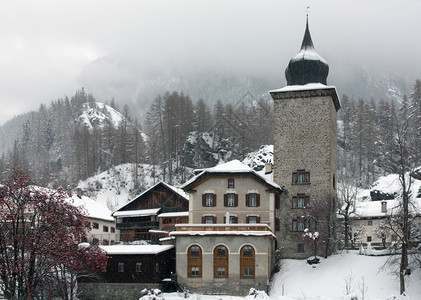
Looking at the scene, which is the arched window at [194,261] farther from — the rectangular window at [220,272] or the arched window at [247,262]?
the arched window at [247,262]

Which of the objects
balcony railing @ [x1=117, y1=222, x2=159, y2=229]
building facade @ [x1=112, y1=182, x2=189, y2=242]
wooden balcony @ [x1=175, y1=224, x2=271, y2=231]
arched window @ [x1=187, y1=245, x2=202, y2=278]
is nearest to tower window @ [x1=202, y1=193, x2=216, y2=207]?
wooden balcony @ [x1=175, y1=224, x2=271, y2=231]

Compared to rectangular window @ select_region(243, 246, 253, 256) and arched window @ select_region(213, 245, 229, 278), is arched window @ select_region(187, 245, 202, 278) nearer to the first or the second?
arched window @ select_region(213, 245, 229, 278)

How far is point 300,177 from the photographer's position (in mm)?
61594

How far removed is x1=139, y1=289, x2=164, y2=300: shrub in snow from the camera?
50031 mm

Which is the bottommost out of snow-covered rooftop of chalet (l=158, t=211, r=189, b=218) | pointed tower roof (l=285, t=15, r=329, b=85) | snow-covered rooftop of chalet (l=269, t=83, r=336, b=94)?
snow-covered rooftop of chalet (l=158, t=211, r=189, b=218)

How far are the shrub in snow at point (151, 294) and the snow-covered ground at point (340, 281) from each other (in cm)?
64

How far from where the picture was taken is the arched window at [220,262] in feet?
177

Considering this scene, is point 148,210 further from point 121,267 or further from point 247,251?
point 247,251

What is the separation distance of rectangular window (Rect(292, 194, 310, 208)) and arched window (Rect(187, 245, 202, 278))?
1131cm

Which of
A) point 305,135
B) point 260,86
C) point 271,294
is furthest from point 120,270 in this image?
point 260,86

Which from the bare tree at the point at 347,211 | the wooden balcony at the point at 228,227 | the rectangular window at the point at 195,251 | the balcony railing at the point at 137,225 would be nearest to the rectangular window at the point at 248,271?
the wooden balcony at the point at 228,227

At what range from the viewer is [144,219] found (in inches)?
2837

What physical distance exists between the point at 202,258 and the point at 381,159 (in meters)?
63.4

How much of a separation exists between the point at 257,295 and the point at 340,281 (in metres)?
6.97
